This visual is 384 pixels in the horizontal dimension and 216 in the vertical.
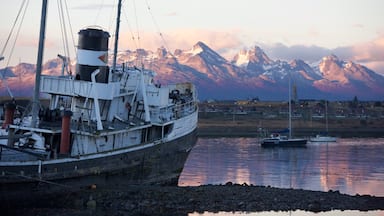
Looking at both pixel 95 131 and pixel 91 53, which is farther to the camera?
pixel 91 53

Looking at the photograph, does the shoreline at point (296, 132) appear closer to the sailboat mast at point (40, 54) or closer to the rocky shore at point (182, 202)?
the rocky shore at point (182, 202)

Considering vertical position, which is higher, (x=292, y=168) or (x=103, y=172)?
(x=103, y=172)

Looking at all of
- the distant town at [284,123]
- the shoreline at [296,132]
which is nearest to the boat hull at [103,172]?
the shoreline at [296,132]

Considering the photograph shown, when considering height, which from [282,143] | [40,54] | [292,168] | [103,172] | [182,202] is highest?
[40,54]

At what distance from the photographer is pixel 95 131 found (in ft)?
111

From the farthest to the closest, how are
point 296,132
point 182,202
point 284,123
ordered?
point 284,123 < point 296,132 < point 182,202

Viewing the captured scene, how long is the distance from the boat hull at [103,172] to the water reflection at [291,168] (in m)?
3.93

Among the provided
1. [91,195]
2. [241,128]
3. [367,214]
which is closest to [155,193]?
[91,195]

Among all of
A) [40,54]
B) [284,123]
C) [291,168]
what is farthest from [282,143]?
[40,54]

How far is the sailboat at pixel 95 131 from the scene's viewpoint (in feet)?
100

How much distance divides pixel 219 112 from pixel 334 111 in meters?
41.0

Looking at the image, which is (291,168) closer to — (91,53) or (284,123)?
(91,53)

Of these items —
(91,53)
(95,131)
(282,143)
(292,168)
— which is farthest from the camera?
(282,143)

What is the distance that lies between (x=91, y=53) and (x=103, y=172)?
290 inches
